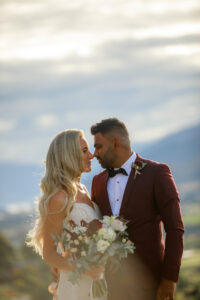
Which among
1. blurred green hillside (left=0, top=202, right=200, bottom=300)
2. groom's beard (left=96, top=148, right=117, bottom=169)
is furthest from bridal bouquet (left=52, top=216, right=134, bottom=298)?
blurred green hillside (left=0, top=202, right=200, bottom=300)

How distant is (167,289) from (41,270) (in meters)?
33.9

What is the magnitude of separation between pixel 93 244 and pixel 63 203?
0.73 meters

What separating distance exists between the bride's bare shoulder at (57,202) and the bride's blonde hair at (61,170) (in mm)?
39

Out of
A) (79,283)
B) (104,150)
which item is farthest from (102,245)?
(104,150)

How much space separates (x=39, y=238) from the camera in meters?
6.61

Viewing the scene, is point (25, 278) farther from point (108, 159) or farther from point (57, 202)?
point (57, 202)

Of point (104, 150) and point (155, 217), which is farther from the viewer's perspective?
point (104, 150)

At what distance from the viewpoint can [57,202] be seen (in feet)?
20.6

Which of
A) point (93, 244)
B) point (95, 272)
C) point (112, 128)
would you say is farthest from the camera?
point (112, 128)

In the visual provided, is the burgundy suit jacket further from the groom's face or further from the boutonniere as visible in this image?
the groom's face

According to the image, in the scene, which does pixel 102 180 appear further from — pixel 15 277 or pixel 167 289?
pixel 15 277

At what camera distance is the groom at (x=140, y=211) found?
6.31 m

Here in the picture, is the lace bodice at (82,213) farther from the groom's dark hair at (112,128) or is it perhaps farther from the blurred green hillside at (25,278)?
the blurred green hillside at (25,278)

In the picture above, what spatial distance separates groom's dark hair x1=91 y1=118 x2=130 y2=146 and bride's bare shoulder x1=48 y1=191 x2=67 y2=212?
3.38 feet
